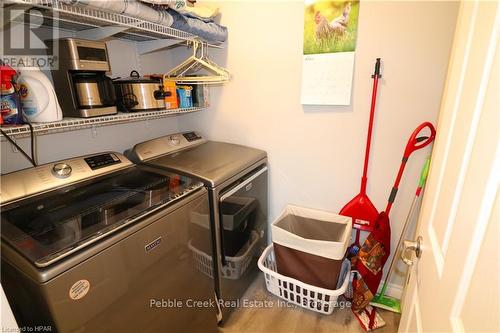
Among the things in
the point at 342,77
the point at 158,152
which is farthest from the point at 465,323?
the point at 158,152

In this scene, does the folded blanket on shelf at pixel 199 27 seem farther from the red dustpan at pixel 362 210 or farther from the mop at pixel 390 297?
the mop at pixel 390 297

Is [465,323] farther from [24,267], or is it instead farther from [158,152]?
[158,152]

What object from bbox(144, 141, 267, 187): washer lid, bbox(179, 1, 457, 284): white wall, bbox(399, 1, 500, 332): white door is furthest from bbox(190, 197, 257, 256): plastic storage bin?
Answer: bbox(399, 1, 500, 332): white door

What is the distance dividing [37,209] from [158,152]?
0.76 meters

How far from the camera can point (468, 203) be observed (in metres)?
0.52

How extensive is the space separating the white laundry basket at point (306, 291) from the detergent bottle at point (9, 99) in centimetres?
149

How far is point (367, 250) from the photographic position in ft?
5.26

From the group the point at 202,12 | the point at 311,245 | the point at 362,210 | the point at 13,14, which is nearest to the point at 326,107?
the point at 362,210

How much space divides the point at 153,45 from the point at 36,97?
883 mm

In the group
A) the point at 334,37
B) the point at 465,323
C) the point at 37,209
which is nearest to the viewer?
the point at 465,323

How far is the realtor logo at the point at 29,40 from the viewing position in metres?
1.15

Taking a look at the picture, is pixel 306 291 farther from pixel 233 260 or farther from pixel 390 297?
pixel 390 297

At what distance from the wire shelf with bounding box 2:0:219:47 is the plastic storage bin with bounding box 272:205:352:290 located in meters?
1.29

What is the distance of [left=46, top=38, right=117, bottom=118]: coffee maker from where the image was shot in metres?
1.12
